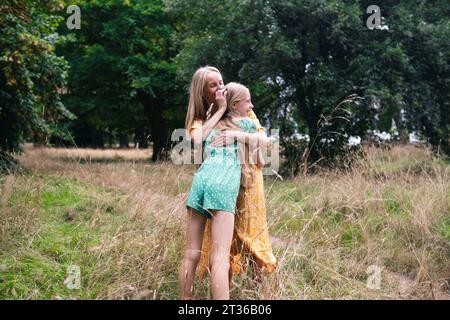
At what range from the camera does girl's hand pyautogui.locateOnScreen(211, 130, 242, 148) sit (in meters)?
3.12

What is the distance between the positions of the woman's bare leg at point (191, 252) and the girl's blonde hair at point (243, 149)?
0.40 metres

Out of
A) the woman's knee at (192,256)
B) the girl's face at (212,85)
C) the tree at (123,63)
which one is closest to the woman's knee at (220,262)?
the woman's knee at (192,256)

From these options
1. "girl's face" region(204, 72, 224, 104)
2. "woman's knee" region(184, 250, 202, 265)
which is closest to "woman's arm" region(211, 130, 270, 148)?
"girl's face" region(204, 72, 224, 104)

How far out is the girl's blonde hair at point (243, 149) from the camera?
3.18 metres

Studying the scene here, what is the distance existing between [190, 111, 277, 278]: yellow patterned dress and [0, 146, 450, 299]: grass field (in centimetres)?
11

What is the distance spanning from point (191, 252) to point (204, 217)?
25cm

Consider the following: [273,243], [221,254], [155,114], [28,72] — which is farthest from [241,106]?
[155,114]

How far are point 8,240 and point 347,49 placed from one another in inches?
332

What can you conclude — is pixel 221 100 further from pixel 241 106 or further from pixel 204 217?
pixel 204 217

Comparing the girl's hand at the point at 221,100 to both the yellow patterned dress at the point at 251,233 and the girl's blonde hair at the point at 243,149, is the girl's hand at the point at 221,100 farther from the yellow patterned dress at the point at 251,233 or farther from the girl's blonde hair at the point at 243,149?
the yellow patterned dress at the point at 251,233

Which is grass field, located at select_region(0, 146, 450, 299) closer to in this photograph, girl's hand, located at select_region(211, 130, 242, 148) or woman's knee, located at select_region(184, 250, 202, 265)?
woman's knee, located at select_region(184, 250, 202, 265)

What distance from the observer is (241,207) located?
3.28 meters

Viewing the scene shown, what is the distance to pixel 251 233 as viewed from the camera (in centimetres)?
325
